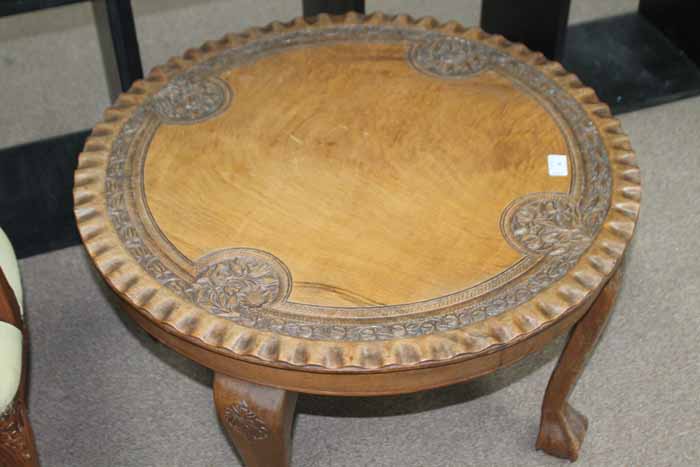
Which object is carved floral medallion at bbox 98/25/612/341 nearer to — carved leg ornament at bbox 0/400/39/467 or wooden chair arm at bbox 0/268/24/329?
wooden chair arm at bbox 0/268/24/329

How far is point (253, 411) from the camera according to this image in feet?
4.85

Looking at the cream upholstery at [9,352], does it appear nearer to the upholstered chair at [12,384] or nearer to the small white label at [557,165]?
the upholstered chair at [12,384]

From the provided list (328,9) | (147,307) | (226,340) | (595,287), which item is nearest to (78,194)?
(147,307)

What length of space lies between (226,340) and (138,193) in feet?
1.18

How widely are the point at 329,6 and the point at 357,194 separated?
3.01 ft

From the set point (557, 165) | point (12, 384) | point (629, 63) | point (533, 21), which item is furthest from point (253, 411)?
point (629, 63)

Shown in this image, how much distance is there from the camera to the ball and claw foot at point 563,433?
6.13 ft

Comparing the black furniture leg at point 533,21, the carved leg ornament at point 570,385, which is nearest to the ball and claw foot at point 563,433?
the carved leg ornament at point 570,385

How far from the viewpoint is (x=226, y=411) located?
4.89 feet

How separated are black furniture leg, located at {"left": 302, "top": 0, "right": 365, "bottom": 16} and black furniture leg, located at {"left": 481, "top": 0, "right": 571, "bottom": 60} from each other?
1.23ft

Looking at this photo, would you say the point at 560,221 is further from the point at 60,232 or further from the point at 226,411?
the point at 60,232

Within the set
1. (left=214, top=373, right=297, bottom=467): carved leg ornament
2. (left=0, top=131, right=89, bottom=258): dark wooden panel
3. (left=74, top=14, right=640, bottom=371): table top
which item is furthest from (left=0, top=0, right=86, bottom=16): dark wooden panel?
(left=214, top=373, right=297, bottom=467): carved leg ornament

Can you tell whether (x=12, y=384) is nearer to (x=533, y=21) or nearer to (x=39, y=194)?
(x=39, y=194)

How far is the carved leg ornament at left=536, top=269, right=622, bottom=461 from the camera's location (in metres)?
1.62
